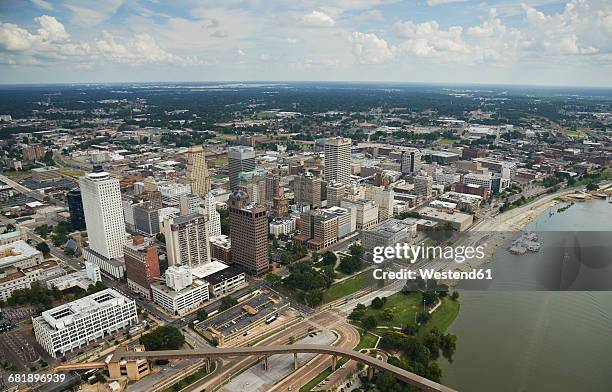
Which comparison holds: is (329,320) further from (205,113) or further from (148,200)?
(205,113)

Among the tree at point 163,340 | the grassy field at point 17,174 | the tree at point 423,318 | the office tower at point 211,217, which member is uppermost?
the office tower at point 211,217

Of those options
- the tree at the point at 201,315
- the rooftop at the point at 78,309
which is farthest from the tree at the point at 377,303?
the rooftop at the point at 78,309

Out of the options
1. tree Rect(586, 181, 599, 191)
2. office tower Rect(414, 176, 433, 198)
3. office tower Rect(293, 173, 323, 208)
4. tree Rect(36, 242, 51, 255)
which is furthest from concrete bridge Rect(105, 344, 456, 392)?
tree Rect(586, 181, 599, 191)

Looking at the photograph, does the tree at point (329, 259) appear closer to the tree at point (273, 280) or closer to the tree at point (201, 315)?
the tree at point (273, 280)

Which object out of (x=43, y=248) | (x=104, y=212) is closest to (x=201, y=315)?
(x=104, y=212)

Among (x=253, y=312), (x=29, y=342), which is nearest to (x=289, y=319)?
(x=253, y=312)
